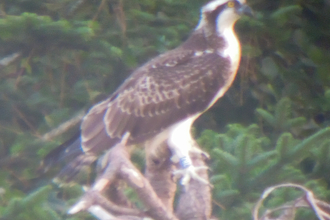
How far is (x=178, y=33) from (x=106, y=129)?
0.73m

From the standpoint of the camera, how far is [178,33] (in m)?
2.27

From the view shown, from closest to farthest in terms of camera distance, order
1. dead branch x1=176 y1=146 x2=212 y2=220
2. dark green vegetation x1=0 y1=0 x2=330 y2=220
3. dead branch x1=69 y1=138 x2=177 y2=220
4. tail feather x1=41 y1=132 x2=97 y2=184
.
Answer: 1. dead branch x1=69 y1=138 x2=177 y2=220
2. dead branch x1=176 y1=146 x2=212 y2=220
3. tail feather x1=41 y1=132 x2=97 y2=184
4. dark green vegetation x1=0 y1=0 x2=330 y2=220

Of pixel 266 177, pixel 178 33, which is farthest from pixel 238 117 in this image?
pixel 266 177

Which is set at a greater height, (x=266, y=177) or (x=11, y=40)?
(x=11, y=40)

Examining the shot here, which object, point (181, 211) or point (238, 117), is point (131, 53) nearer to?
point (238, 117)

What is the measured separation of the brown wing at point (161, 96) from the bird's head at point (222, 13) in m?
0.12

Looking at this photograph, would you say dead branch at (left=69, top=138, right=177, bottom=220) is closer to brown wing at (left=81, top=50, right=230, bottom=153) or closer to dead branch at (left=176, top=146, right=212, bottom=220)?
dead branch at (left=176, top=146, right=212, bottom=220)

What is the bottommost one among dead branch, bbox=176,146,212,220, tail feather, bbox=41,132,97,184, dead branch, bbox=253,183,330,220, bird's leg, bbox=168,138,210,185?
dead branch, bbox=253,183,330,220

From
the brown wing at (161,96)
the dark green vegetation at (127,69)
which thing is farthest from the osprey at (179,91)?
the dark green vegetation at (127,69)

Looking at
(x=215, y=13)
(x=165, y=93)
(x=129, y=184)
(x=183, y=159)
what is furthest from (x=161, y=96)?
(x=129, y=184)

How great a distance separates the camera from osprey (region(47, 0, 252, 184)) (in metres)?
1.80

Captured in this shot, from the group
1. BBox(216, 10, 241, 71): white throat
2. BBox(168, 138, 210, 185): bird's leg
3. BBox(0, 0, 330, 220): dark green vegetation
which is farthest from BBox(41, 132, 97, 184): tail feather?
BBox(216, 10, 241, 71): white throat

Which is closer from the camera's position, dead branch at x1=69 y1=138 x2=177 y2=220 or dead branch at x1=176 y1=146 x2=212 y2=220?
dead branch at x1=69 y1=138 x2=177 y2=220

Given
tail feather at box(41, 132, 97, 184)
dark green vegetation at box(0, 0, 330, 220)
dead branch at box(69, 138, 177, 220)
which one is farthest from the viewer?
dark green vegetation at box(0, 0, 330, 220)
